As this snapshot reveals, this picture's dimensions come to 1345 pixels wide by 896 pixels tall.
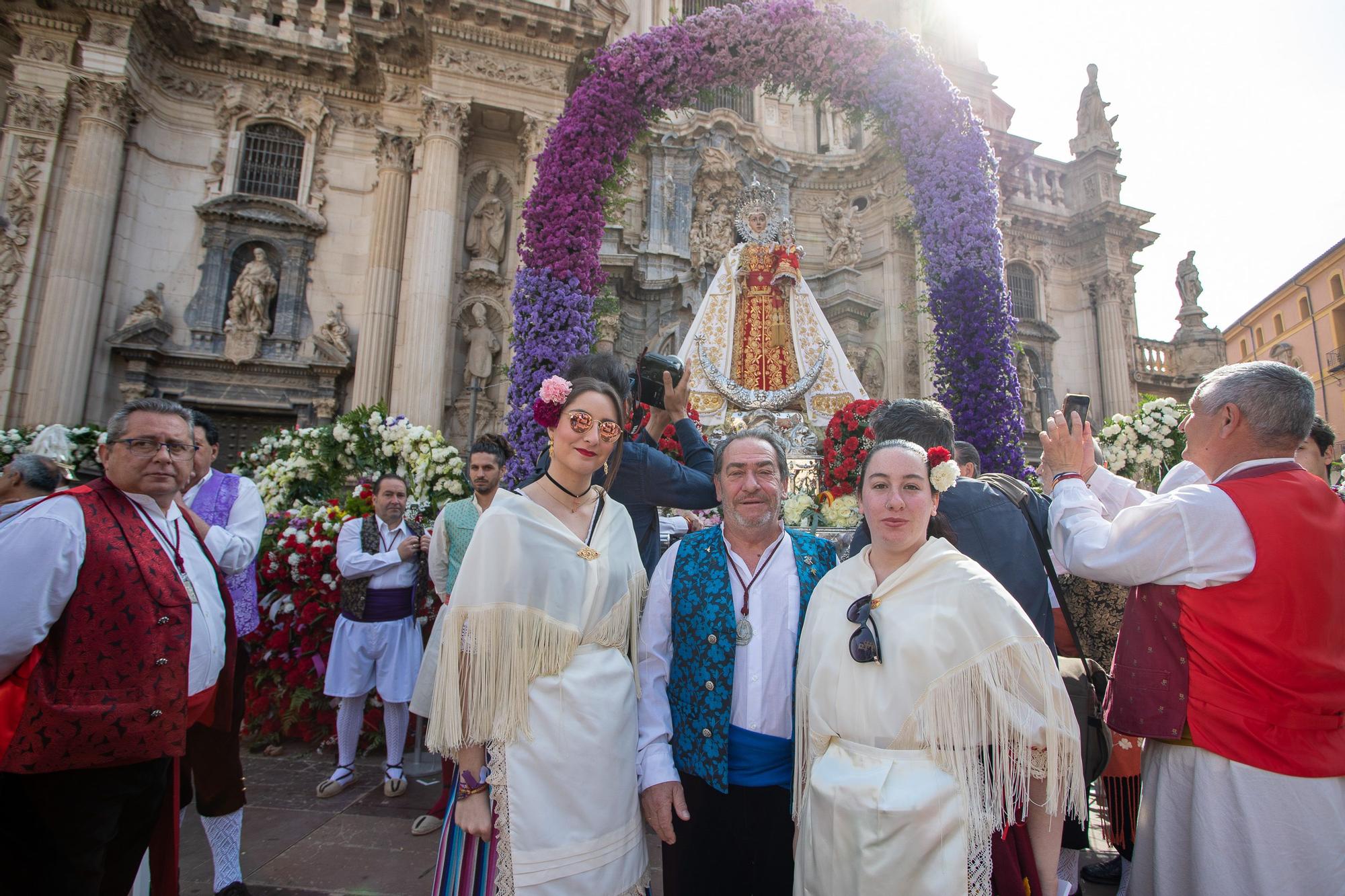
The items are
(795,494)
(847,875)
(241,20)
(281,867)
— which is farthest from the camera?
(241,20)

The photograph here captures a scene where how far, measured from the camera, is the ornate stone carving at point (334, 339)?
40.0 ft

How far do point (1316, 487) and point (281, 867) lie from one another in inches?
186

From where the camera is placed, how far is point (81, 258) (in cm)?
1105

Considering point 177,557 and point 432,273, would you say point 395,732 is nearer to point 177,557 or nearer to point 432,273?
point 177,557

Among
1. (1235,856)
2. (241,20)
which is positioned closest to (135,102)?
(241,20)

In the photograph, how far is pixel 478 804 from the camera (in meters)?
1.97

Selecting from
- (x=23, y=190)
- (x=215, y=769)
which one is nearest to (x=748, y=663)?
(x=215, y=769)

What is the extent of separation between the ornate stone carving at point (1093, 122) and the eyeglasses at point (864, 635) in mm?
22183

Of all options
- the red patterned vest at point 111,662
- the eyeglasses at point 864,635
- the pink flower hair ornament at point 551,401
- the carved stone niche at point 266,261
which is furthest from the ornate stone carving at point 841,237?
the red patterned vest at point 111,662

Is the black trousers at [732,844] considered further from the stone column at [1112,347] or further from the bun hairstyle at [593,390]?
the stone column at [1112,347]

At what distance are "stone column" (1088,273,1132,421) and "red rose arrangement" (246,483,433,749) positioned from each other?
60.1 ft

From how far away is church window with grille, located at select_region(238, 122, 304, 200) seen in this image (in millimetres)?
12969

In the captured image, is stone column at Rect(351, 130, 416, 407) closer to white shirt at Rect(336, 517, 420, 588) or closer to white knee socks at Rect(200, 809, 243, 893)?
→ white shirt at Rect(336, 517, 420, 588)

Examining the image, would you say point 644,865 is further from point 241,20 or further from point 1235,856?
point 241,20
